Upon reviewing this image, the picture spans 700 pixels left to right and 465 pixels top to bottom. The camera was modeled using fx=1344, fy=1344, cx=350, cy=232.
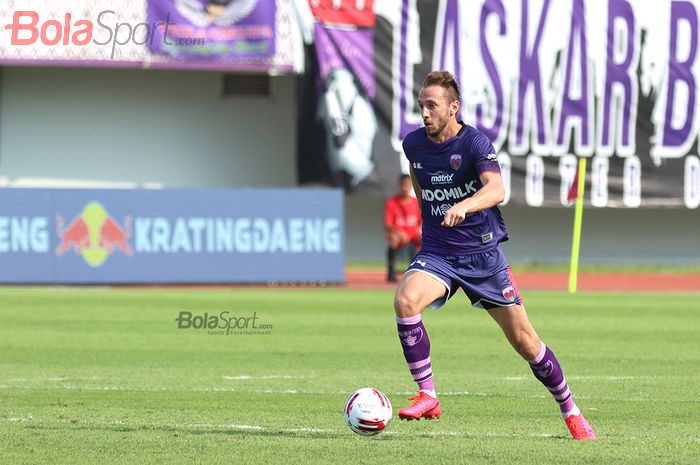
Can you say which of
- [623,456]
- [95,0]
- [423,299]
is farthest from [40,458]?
[95,0]

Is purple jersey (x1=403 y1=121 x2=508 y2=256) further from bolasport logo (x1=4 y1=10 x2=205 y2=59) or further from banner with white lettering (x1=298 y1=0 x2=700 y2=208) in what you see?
banner with white lettering (x1=298 y1=0 x2=700 y2=208)

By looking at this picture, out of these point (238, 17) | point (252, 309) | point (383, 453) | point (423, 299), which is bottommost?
point (252, 309)

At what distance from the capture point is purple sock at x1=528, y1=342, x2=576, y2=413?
27.3ft

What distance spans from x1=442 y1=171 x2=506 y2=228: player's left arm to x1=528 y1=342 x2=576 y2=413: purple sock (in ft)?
3.37

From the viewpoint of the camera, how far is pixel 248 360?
13250 millimetres

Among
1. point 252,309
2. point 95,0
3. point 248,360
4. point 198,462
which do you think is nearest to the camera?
point 198,462

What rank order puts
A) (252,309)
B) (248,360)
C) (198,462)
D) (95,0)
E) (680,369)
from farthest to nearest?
(95,0), (252,309), (248,360), (680,369), (198,462)

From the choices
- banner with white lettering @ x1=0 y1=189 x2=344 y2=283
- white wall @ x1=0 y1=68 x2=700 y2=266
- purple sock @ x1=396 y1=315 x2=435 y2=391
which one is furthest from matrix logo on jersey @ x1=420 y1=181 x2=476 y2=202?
white wall @ x1=0 y1=68 x2=700 y2=266

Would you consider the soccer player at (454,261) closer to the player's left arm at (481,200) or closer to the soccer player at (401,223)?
the player's left arm at (481,200)

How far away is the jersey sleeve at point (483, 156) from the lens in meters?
8.21

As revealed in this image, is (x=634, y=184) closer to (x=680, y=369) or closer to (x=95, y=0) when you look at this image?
(x=95, y=0)

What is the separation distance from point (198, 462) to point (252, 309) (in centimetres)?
1189

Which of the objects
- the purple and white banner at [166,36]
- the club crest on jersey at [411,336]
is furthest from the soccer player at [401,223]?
the club crest on jersey at [411,336]

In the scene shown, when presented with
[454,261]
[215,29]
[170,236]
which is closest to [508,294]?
[454,261]
